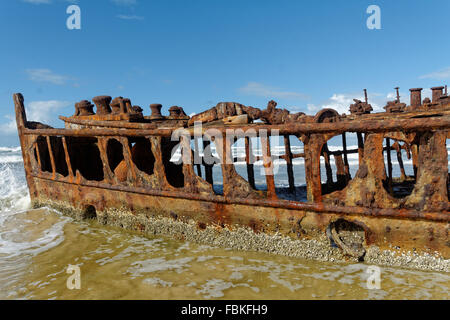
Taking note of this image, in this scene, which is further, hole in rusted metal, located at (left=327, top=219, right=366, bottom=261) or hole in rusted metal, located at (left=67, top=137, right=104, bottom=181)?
hole in rusted metal, located at (left=67, top=137, right=104, bottom=181)

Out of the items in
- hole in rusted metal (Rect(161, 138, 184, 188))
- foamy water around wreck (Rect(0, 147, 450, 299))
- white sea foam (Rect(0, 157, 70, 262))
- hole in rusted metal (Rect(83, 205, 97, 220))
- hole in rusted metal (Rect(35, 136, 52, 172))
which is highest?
hole in rusted metal (Rect(35, 136, 52, 172))

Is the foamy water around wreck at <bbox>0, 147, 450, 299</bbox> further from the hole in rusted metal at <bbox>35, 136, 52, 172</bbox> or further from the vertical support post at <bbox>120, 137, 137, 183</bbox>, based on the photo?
the hole in rusted metal at <bbox>35, 136, 52, 172</bbox>

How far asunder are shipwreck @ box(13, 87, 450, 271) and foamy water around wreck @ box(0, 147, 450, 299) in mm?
229

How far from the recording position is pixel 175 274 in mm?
3811

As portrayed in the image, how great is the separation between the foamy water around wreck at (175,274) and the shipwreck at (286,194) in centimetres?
23

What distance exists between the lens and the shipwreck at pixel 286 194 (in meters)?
3.34

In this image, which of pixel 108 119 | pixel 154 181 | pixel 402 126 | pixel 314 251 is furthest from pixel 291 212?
pixel 108 119

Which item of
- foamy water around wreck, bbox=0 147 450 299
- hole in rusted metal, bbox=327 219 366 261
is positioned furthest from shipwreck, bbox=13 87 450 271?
foamy water around wreck, bbox=0 147 450 299

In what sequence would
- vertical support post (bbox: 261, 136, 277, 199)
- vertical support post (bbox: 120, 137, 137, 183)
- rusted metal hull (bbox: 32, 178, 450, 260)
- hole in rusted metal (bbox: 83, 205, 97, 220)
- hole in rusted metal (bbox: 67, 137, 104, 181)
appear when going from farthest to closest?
hole in rusted metal (bbox: 67, 137, 104, 181)
hole in rusted metal (bbox: 83, 205, 97, 220)
vertical support post (bbox: 120, 137, 137, 183)
vertical support post (bbox: 261, 136, 277, 199)
rusted metal hull (bbox: 32, 178, 450, 260)

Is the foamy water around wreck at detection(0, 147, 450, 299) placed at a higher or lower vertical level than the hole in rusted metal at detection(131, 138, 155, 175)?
lower

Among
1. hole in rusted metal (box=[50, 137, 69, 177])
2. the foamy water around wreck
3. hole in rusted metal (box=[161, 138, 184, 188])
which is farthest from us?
→ hole in rusted metal (box=[50, 137, 69, 177])

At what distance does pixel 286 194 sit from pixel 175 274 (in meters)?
3.23

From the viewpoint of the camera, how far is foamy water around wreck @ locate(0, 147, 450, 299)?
3.26 metres

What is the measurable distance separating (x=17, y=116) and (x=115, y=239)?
4.59 meters
